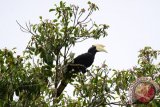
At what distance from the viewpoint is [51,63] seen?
6.88 m

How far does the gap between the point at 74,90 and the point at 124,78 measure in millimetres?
1082

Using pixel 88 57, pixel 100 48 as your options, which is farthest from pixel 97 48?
pixel 88 57

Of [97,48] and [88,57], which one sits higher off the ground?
[97,48]

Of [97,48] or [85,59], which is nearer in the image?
[97,48]

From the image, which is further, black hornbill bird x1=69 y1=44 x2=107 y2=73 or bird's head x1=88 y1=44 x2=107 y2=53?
black hornbill bird x1=69 y1=44 x2=107 y2=73

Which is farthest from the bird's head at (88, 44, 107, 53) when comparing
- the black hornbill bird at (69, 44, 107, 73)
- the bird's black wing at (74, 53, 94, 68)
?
the bird's black wing at (74, 53, 94, 68)

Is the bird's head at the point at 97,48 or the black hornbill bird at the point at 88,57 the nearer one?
the bird's head at the point at 97,48

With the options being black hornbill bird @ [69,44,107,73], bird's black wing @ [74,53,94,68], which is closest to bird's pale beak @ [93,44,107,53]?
black hornbill bird @ [69,44,107,73]

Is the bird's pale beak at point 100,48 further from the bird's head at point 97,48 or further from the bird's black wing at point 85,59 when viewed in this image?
the bird's black wing at point 85,59

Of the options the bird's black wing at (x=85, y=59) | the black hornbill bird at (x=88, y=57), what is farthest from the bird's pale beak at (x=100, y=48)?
the bird's black wing at (x=85, y=59)

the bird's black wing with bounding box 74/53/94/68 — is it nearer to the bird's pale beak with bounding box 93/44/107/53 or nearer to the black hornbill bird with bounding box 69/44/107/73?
the black hornbill bird with bounding box 69/44/107/73

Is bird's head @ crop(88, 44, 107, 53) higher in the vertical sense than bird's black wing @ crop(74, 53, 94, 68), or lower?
higher

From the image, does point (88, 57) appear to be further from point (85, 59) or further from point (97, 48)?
point (97, 48)

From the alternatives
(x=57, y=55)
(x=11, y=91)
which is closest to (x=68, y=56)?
(x=57, y=55)
